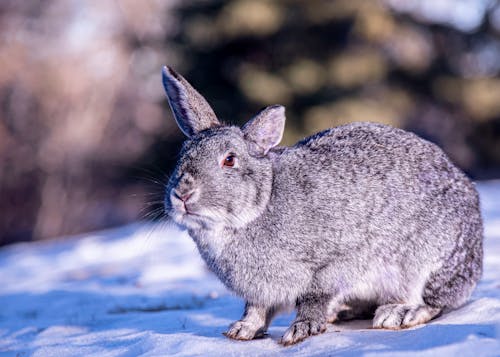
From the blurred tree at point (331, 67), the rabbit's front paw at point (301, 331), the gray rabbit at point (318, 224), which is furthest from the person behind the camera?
the blurred tree at point (331, 67)

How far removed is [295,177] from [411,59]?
14.7m

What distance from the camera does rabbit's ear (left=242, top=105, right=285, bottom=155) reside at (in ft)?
13.2

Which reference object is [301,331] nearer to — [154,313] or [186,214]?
[186,214]

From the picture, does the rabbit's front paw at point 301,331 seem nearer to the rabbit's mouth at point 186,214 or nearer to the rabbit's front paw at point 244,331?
the rabbit's front paw at point 244,331

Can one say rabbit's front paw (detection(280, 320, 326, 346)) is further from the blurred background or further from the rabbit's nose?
the blurred background

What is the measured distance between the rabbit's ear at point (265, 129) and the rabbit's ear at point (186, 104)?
1.02 feet

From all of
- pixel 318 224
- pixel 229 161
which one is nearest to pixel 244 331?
pixel 318 224

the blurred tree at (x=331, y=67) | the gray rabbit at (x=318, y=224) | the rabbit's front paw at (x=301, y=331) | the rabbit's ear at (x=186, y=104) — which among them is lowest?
the rabbit's front paw at (x=301, y=331)

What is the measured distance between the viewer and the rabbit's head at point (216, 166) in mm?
3672

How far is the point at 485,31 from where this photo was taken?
19453 millimetres

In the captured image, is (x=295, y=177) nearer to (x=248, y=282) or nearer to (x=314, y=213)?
(x=314, y=213)

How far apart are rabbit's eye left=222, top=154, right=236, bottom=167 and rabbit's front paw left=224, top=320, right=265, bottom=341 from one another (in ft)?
3.16

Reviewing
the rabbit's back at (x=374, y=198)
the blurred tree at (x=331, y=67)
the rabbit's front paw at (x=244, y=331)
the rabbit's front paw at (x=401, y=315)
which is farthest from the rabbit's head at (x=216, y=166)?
the blurred tree at (x=331, y=67)

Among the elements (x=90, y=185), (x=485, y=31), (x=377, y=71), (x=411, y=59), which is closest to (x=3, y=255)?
(x=90, y=185)
